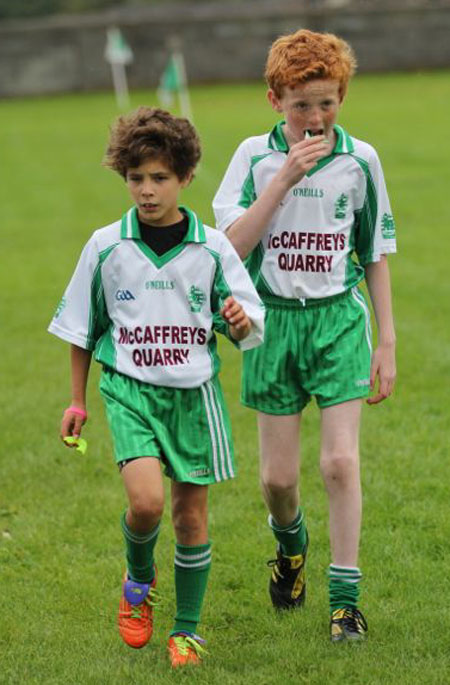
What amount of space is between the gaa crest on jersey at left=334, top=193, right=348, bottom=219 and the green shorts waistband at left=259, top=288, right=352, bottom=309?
29 cm

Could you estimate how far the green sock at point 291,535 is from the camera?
5531mm

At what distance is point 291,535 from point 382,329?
0.94m

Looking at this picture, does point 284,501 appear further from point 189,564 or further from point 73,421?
point 73,421

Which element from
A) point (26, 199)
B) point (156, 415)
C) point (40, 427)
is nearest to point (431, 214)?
point (26, 199)

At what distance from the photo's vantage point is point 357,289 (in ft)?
17.5

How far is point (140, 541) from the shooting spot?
4871mm

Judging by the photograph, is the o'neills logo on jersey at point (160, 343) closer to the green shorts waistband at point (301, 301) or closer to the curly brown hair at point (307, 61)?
the green shorts waistband at point (301, 301)

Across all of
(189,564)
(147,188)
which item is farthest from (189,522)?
(147,188)

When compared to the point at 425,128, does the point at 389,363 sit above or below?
above

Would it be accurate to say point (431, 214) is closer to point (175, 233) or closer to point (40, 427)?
point (40, 427)

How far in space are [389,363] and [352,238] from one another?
50 cm

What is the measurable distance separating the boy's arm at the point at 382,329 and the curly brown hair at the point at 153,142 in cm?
91

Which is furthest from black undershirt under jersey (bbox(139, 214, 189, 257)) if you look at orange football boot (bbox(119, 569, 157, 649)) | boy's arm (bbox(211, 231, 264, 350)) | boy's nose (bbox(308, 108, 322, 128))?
orange football boot (bbox(119, 569, 157, 649))

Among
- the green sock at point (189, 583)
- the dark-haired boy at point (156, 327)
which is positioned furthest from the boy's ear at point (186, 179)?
the green sock at point (189, 583)
